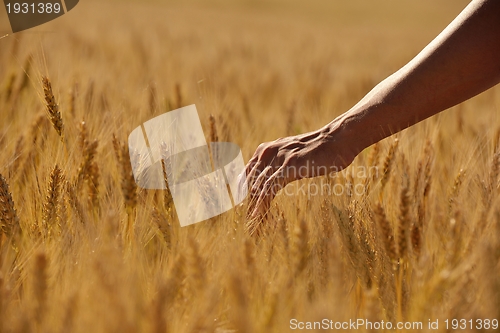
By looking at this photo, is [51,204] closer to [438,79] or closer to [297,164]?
[297,164]

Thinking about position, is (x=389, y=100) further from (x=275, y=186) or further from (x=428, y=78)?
(x=275, y=186)

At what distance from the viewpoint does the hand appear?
117cm

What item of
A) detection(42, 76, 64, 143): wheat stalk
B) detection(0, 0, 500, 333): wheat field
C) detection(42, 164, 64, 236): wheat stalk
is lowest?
detection(0, 0, 500, 333): wheat field

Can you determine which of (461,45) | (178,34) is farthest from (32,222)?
(178,34)

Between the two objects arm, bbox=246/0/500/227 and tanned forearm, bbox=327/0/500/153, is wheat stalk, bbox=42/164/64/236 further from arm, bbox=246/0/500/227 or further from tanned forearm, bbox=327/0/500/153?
tanned forearm, bbox=327/0/500/153

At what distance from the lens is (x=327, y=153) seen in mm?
1213

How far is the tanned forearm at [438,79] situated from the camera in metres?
1.08

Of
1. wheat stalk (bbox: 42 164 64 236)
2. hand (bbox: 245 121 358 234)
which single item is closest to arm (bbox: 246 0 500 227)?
hand (bbox: 245 121 358 234)

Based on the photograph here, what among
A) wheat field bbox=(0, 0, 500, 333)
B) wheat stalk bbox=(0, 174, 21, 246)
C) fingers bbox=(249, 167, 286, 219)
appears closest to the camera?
wheat field bbox=(0, 0, 500, 333)

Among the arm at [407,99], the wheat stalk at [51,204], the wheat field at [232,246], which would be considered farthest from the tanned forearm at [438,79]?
the wheat stalk at [51,204]

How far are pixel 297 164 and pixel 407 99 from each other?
0.30m

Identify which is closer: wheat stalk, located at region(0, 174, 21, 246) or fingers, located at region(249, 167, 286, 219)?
wheat stalk, located at region(0, 174, 21, 246)

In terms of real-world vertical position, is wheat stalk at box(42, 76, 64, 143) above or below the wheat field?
above

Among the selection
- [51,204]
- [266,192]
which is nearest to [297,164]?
[266,192]
